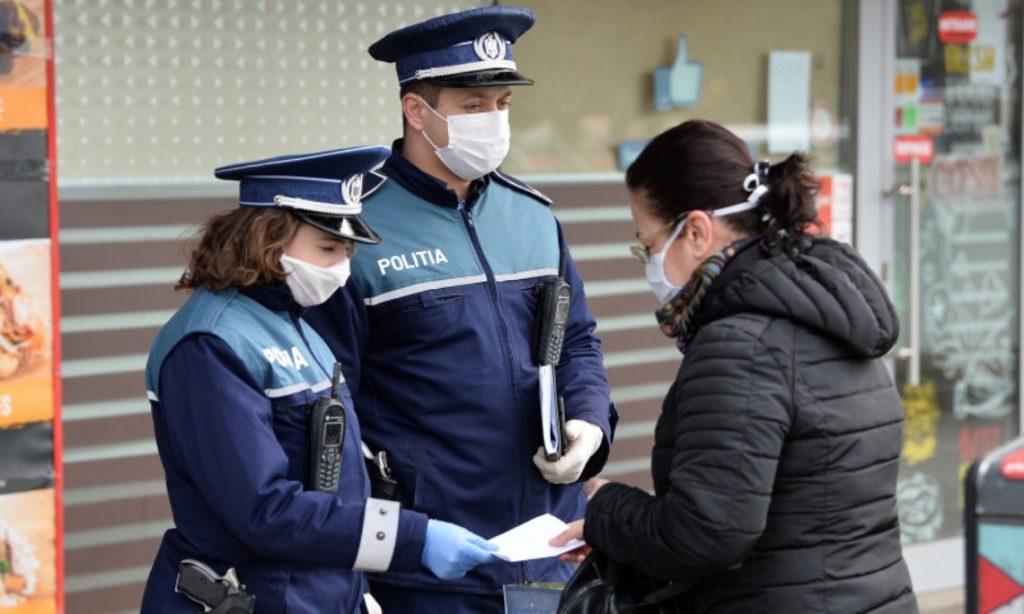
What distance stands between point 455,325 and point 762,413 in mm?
924

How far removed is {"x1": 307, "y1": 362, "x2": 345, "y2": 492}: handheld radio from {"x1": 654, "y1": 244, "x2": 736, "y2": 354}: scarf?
0.60 meters

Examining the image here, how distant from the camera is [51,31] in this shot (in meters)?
3.87

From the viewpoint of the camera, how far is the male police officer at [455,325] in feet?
10.1

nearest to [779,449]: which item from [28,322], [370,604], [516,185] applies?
[370,604]

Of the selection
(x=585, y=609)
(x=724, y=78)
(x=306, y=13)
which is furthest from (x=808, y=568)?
(x=724, y=78)

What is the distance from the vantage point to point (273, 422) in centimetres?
263

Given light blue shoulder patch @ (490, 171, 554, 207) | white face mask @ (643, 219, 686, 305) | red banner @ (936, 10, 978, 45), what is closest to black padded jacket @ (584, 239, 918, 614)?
white face mask @ (643, 219, 686, 305)

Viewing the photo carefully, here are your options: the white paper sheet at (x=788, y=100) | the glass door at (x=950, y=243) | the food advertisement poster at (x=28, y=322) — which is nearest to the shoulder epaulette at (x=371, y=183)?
the food advertisement poster at (x=28, y=322)

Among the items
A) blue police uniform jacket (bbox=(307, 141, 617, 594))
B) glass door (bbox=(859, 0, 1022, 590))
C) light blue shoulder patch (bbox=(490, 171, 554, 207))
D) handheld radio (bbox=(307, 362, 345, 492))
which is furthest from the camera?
glass door (bbox=(859, 0, 1022, 590))

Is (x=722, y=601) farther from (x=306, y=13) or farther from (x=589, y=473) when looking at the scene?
(x=306, y=13)

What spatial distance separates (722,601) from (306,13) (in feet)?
9.08

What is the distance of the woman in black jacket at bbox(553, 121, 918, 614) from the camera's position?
7.66 ft

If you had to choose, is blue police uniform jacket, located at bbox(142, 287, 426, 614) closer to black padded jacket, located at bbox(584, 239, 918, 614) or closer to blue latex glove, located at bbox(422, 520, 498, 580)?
blue latex glove, located at bbox(422, 520, 498, 580)

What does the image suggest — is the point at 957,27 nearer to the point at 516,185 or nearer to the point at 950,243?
the point at 950,243
